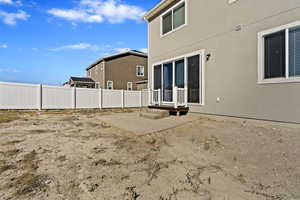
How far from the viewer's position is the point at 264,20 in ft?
17.7

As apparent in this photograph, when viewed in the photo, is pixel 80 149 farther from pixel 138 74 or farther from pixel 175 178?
pixel 138 74

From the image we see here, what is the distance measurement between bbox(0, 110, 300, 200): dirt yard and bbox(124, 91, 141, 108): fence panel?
10.4 m

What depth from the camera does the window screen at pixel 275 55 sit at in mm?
4977

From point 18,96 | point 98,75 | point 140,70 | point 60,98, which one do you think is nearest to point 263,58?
point 60,98

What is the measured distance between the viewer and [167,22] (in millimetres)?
10117

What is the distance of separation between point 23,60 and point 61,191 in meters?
30.1

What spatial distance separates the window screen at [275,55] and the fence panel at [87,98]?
38.5ft

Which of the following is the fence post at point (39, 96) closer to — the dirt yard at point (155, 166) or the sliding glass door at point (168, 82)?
the dirt yard at point (155, 166)

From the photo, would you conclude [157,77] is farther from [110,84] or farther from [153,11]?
[110,84]

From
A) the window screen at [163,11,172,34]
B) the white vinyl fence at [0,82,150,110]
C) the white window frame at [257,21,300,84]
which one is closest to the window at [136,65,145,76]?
the white vinyl fence at [0,82,150,110]

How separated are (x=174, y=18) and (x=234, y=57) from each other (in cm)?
468

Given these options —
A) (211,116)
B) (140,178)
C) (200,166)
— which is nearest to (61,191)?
(140,178)

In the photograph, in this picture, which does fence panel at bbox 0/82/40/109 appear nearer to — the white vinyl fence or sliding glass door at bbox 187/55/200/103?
the white vinyl fence

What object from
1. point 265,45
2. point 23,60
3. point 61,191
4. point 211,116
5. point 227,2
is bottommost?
point 61,191
